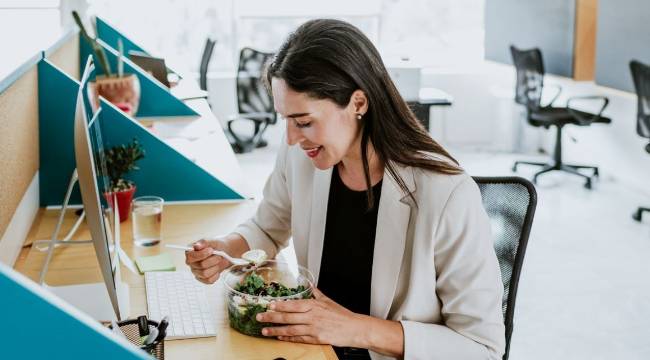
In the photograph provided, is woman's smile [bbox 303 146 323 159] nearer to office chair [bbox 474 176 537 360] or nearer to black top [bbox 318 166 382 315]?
black top [bbox 318 166 382 315]

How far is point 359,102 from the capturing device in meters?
1.39

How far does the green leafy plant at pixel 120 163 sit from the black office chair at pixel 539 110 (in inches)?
147

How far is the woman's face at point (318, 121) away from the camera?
1.36 metres

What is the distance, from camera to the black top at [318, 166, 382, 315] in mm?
1533

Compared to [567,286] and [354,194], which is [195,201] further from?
[567,286]

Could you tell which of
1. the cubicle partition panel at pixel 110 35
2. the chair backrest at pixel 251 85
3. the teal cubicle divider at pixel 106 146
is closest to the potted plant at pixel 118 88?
the teal cubicle divider at pixel 106 146

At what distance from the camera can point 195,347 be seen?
1303mm

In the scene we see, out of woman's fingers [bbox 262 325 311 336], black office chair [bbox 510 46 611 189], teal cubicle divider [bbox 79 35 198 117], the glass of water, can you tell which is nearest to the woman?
woman's fingers [bbox 262 325 311 336]

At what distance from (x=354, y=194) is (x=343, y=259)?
131 millimetres

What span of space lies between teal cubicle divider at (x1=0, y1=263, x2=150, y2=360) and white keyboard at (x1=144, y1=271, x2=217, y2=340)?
2.67ft

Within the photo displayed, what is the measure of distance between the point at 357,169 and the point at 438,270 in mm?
267

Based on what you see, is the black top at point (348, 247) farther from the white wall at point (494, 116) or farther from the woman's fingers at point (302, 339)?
the white wall at point (494, 116)

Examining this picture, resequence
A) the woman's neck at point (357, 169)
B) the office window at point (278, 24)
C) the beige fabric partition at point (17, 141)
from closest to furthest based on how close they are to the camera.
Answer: the woman's neck at point (357, 169)
the beige fabric partition at point (17, 141)
the office window at point (278, 24)

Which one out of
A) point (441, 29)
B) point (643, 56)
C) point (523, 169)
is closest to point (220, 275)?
point (643, 56)
